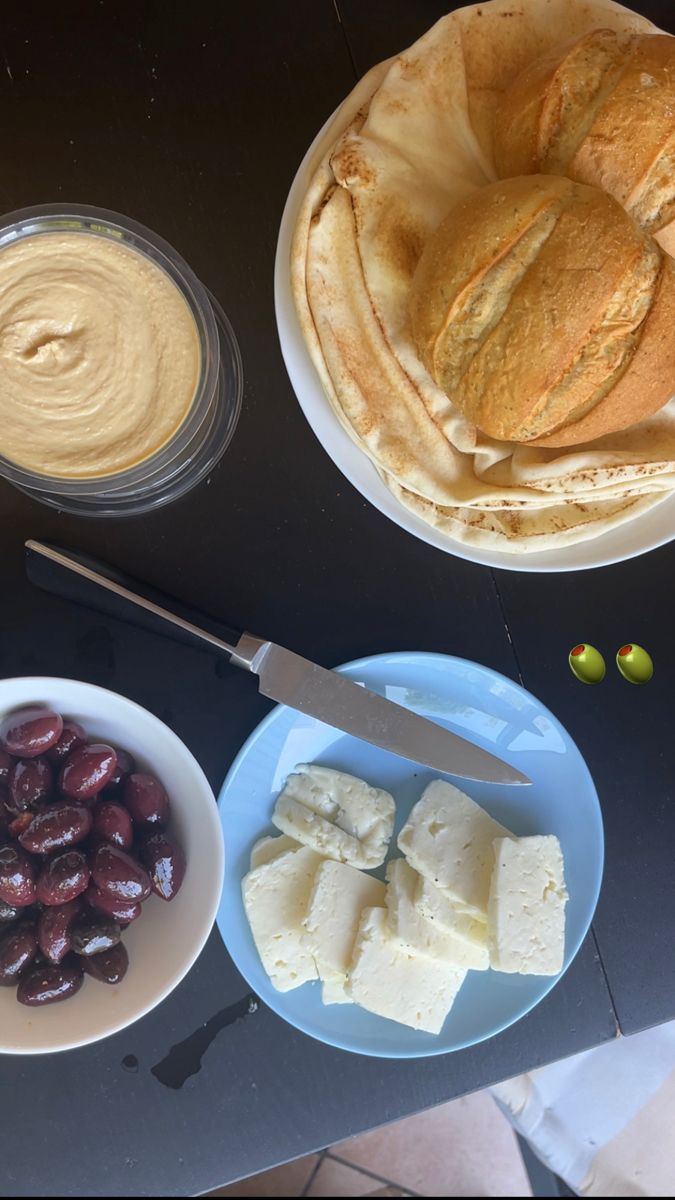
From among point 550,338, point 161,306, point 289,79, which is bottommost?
point 161,306

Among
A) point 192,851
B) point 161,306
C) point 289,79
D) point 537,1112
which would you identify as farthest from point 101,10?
point 537,1112

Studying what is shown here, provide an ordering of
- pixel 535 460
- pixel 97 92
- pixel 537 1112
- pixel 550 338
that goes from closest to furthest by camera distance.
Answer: pixel 550 338, pixel 535 460, pixel 97 92, pixel 537 1112

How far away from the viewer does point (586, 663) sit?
1045 millimetres

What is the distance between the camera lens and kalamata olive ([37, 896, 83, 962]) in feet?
2.70

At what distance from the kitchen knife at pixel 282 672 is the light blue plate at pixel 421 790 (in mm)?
31

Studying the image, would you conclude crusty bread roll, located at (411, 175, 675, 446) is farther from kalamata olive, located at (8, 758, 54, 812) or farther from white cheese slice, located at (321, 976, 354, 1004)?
white cheese slice, located at (321, 976, 354, 1004)

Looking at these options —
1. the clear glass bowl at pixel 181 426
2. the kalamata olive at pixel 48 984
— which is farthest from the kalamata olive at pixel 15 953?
the clear glass bowl at pixel 181 426

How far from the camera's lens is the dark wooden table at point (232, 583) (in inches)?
37.9

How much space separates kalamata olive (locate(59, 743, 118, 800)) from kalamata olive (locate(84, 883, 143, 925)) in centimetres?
9

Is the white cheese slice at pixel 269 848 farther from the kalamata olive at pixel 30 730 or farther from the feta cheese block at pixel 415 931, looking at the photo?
the kalamata olive at pixel 30 730

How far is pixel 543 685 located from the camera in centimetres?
104

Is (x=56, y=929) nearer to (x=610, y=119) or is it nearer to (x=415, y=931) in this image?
(x=415, y=931)

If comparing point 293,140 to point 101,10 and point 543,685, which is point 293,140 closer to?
point 101,10

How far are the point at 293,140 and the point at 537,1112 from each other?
1.47m
